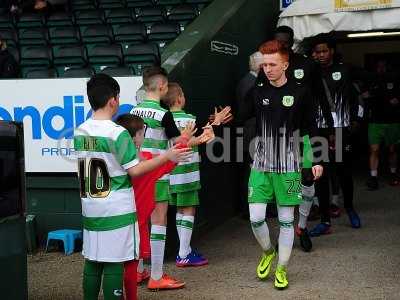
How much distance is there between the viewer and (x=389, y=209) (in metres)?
8.48

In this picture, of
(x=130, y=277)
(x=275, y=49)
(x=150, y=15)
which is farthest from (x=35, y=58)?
(x=130, y=277)

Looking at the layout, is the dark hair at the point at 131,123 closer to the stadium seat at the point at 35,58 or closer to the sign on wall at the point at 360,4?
the sign on wall at the point at 360,4

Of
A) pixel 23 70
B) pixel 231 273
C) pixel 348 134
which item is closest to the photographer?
pixel 231 273

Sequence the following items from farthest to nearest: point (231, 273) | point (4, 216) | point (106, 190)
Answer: point (231, 273), point (106, 190), point (4, 216)

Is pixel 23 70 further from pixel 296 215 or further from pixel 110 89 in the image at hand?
pixel 110 89

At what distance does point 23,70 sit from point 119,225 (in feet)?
18.5

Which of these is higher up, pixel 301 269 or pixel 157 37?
pixel 157 37

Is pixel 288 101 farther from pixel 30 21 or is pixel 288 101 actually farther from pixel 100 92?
pixel 30 21

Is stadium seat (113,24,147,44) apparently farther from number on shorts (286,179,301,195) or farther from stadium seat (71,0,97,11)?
number on shorts (286,179,301,195)

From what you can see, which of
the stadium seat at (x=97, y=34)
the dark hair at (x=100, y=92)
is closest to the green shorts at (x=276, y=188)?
the dark hair at (x=100, y=92)

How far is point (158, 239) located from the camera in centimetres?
566

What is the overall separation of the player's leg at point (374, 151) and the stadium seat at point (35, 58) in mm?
4882

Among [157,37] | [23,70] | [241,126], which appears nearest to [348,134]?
[241,126]

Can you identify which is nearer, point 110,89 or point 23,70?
point 110,89
